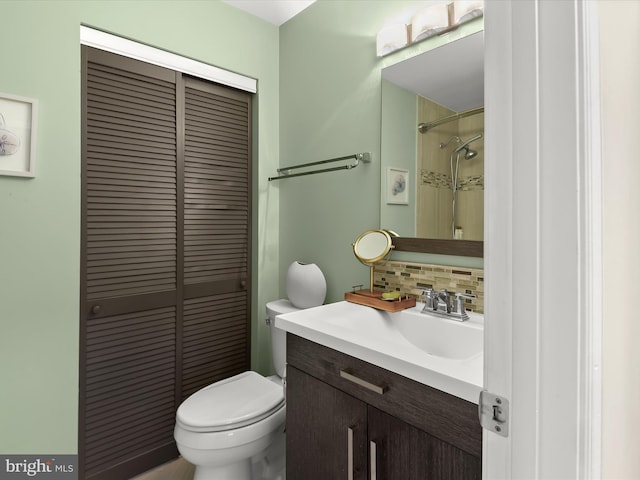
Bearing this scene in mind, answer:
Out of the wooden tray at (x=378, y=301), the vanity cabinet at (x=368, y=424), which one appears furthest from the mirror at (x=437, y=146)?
the vanity cabinet at (x=368, y=424)

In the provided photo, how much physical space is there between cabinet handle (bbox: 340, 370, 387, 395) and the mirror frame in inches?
24.7

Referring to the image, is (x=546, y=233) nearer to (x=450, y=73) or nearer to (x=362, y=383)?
(x=362, y=383)

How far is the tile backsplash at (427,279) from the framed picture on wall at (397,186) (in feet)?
0.87

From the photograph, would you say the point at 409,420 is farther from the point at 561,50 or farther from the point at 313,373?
the point at 561,50

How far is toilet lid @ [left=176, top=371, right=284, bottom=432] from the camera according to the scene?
1.33 metres

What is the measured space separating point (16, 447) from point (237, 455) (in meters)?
0.86

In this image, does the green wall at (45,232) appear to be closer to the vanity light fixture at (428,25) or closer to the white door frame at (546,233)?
the vanity light fixture at (428,25)

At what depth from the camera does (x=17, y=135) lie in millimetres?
1367

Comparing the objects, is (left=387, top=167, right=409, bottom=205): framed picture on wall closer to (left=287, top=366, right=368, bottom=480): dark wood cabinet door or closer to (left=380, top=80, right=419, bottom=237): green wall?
(left=380, top=80, right=419, bottom=237): green wall

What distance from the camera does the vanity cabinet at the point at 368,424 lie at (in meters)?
0.78

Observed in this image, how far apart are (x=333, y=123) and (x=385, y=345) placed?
47.9 inches

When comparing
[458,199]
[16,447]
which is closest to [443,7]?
[458,199]

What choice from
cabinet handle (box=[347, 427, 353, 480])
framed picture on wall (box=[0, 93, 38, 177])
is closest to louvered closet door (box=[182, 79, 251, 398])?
framed picture on wall (box=[0, 93, 38, 177])

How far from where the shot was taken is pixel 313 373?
112cm
